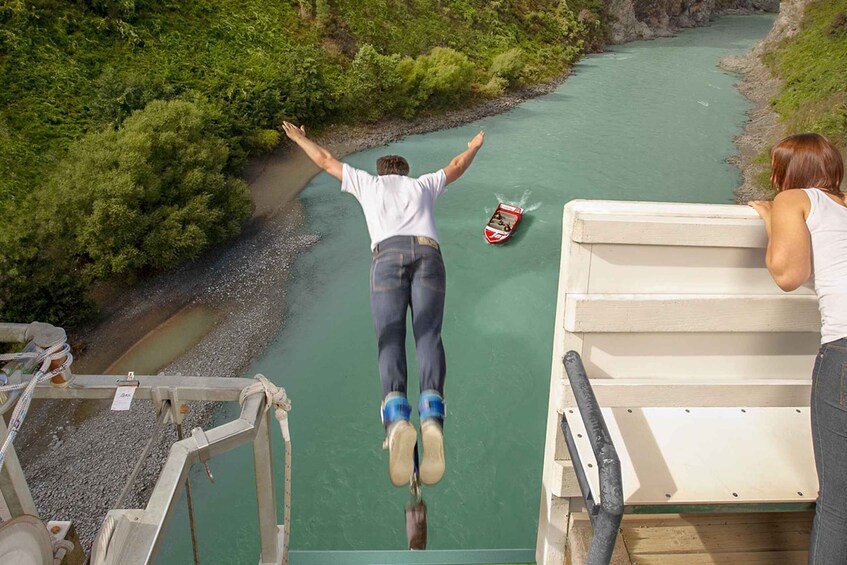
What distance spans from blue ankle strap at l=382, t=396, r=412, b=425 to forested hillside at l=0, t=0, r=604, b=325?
1403 centimetres

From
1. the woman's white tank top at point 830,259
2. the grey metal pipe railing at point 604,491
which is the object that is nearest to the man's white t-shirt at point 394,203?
the grey metal pipe railing at point 604,491

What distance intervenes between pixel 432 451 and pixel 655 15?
58880 mm

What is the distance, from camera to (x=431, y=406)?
12.7 feet

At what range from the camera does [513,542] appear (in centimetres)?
1148

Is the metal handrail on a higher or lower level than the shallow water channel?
higher

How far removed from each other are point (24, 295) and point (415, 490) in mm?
14127

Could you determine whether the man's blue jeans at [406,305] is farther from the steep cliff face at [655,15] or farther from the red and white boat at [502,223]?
the steep cliff face at [655,15]

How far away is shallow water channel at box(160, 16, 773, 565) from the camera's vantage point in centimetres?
1195

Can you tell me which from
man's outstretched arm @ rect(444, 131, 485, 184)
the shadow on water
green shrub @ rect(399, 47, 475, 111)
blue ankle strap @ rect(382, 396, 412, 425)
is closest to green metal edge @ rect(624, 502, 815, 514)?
blue ankle strap @ rect(382, 396, 412, 425)

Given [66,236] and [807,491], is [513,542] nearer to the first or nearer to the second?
[807,491]

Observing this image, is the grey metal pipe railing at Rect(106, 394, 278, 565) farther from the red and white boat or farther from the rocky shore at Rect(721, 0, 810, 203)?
the rocky shore at Rect(721, 0, 810, 203)

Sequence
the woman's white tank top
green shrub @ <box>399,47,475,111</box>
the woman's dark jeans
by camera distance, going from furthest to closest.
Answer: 1. green shrub @ <box>399,47,475,111</box>
2. the woman's white tank top
3. the woman's dark jeans

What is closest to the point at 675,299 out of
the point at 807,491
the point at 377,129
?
the point at 807,491

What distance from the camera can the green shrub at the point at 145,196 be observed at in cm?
1578
